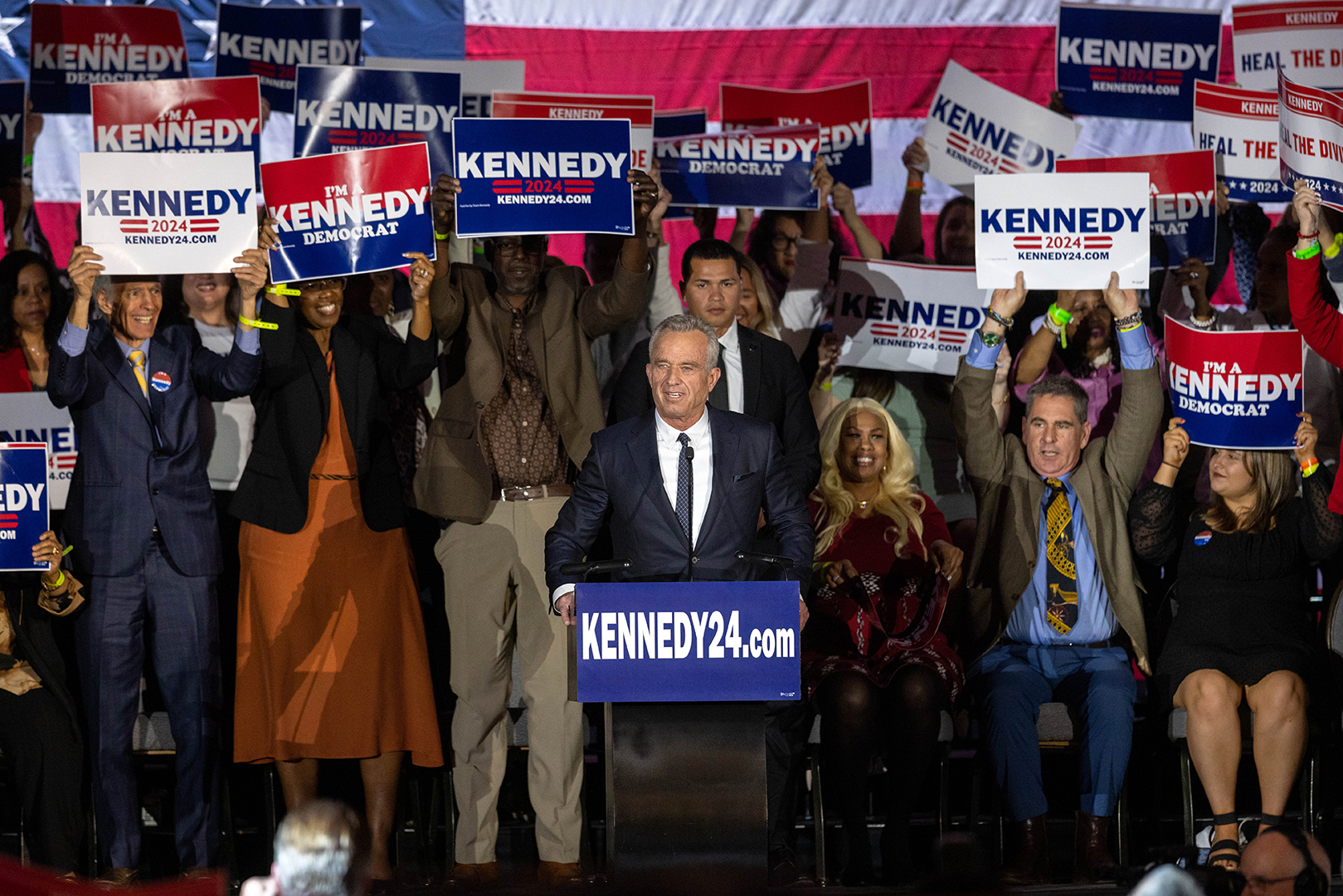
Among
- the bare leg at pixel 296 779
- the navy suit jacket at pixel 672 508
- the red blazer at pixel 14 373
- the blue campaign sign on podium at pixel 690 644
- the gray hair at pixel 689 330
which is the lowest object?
the bare leg at pixel 296 779

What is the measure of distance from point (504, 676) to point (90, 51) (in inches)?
120

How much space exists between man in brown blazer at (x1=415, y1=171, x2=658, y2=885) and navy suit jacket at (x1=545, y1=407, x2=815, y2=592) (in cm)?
69

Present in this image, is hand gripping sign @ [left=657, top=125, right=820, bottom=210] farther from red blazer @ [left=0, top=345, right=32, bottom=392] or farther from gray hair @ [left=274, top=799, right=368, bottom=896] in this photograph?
gray hair @ [left=274, top=799, right=368, bottom=896]

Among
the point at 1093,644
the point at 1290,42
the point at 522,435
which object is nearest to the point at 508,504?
the point at 522,435

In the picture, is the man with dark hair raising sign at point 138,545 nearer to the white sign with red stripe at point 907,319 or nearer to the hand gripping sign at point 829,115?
the white sign with red stripe at point 907,319

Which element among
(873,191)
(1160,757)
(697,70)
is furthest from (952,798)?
(697,70)

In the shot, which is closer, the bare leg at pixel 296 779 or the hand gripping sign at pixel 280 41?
the bare leg at pixel 296 779

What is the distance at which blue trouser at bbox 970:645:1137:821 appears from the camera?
4285 mm

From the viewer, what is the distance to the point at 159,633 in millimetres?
4293

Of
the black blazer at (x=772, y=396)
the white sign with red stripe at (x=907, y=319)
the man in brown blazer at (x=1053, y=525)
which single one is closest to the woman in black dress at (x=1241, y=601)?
the man in brown blazer at (x=1053, y=525)

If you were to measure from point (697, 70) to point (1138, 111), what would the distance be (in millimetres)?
1862

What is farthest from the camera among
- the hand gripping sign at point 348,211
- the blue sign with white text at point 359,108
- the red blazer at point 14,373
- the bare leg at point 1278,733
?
the blue sign with white text at point 359,108

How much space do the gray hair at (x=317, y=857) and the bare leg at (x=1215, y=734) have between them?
2777 mm

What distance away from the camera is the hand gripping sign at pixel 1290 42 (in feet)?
18.9
